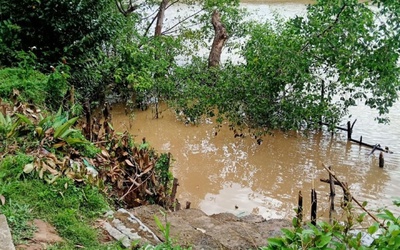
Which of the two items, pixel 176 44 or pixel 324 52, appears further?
pixel 176 44

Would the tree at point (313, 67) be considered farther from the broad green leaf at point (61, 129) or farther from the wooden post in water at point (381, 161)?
the broad green leaf at point (61, 129)

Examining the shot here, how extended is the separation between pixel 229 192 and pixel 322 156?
230 centimetres

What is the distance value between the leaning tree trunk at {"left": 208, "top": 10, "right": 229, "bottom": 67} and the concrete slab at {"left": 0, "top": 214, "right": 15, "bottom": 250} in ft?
26.6

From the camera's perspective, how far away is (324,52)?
7184 millimetres

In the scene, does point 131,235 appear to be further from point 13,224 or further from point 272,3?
point 272,3

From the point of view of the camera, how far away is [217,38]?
10.2 m

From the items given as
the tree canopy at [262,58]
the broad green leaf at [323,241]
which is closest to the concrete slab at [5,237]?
the broad green leaf at [323,241]

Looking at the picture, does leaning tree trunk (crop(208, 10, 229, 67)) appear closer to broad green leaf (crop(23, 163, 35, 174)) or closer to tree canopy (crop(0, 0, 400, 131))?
tree canopy (crop(0, 0, 400, 131))

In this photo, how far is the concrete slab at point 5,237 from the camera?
7.16 ft

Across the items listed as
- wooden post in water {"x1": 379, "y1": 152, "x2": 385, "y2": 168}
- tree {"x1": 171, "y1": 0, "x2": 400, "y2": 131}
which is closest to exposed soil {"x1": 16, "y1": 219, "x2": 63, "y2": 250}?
tree {"x1": 171, "y1": 0, "x2": 400, "y2": 131}

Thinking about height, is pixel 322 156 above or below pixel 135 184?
below

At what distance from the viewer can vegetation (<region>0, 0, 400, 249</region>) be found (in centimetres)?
311

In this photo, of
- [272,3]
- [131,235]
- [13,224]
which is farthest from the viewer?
[272,3]

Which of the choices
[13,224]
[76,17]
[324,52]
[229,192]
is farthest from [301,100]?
[13,224]
